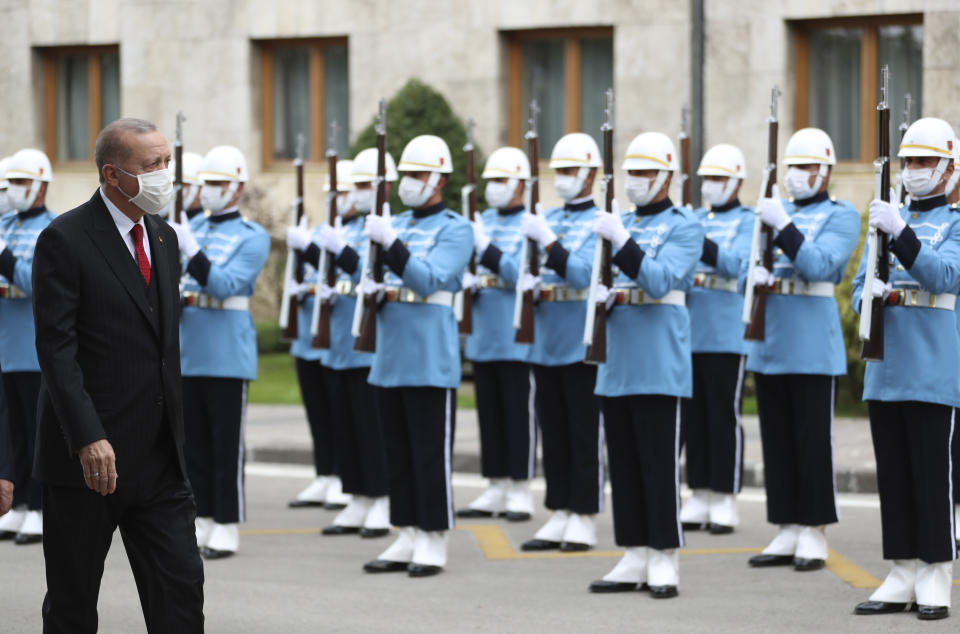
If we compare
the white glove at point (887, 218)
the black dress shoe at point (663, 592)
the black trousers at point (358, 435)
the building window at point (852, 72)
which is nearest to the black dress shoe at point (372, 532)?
the black trousers at point (358, 435)

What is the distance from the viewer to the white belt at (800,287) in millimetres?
9570

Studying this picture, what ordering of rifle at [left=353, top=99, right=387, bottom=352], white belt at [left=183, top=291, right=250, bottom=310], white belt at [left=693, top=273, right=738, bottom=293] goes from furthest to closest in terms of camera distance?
1. white belt at [left=693, top=273, right=738, bottom=293]
2. white belt at [left=183, top=291, right=250, bottom=310]
3. rifle at [left=353, top=99, right=387, bottom=352]

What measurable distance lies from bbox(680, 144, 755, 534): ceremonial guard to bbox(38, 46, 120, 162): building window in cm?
1499

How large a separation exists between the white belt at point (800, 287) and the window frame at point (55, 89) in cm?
1635

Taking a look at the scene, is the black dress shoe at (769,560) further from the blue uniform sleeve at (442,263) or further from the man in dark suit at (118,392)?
the man in dark suit at (118,392)

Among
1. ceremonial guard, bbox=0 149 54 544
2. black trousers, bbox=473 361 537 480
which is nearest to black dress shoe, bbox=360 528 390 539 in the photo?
black trousers, bbox=473 361 537 480

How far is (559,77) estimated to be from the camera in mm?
21453

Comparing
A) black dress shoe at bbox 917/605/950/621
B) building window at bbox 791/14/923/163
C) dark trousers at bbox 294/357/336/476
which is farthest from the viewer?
building window at bbox 791/14/923/163

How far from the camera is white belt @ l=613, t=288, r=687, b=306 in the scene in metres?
8.78

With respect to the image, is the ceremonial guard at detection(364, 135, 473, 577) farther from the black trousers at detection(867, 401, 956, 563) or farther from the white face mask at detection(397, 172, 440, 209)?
the black trousers at detection(867, 401, 956, 563)

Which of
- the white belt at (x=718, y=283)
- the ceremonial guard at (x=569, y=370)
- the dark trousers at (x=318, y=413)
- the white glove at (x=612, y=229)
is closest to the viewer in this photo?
the white glove at (x=612, y=229)

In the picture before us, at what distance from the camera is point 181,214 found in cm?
1048

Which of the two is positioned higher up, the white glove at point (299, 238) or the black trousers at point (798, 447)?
the white glove at point (299, 238)

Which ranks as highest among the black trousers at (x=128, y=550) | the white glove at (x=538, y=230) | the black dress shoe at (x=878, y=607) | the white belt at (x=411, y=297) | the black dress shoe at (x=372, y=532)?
the white glove at (x=538, y=230)
